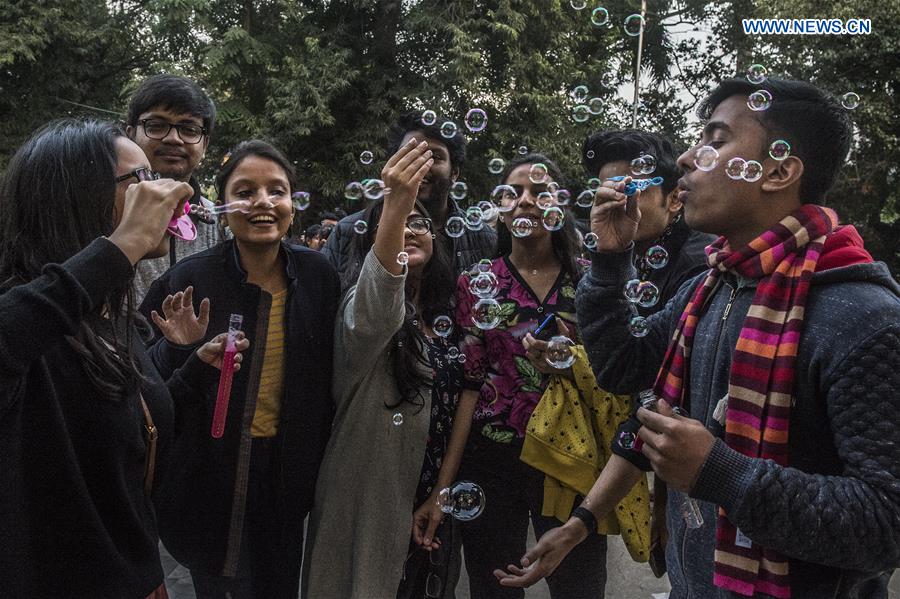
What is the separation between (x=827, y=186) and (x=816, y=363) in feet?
1.60

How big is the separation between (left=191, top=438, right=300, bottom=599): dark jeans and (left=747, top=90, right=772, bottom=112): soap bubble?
5.28ft

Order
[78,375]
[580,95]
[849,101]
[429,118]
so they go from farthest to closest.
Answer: [580,95] < [429,118] < [849,101] < [78,375]

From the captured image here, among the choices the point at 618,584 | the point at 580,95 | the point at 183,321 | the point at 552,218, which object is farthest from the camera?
the point at 618,584

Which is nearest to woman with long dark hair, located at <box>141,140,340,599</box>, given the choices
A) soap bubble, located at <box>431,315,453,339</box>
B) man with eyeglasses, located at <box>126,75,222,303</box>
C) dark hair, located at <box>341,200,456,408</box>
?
dark hair, located at <box>341,200,456,408</box>

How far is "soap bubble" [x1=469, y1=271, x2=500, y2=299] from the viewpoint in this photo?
2.30 m

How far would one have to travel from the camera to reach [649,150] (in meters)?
2.28

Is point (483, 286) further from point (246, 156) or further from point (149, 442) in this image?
point (149, 442)

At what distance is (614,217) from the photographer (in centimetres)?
174

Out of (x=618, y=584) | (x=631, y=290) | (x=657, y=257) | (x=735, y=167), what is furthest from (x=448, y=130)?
(x=618, y=584)

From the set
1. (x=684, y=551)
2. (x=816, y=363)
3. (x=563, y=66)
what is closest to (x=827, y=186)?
(x=816, y=363)

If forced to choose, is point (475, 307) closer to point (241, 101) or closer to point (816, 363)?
point (816, 363)

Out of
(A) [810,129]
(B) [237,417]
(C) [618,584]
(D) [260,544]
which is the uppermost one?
(A) [810,129]

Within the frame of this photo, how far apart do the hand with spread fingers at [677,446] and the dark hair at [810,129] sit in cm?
62

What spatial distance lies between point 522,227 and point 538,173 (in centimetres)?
24
